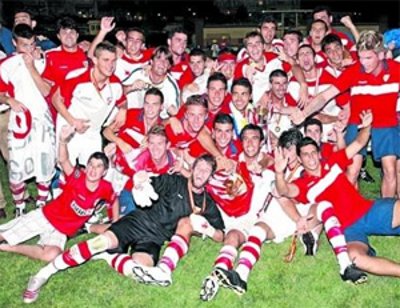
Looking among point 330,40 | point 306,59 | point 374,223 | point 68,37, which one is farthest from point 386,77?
point 68,37

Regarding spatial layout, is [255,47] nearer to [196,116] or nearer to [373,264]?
[196,116]

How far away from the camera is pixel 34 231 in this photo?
5.23 meters

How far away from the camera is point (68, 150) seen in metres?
5.77

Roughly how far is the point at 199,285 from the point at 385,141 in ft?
7.41

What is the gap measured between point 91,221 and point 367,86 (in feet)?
9.30

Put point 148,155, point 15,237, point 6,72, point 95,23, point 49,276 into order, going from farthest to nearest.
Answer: point 95,23, point 6,72, point 148,155, point 15,237, point 49,276

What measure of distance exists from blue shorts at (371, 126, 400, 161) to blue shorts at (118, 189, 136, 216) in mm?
2289

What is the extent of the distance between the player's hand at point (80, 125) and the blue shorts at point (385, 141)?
263 cm

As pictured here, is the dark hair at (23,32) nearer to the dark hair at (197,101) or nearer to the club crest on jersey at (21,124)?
the club crest on jersey at (21,124)

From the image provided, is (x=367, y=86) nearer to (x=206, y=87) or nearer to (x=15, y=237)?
(x=206, y=87)

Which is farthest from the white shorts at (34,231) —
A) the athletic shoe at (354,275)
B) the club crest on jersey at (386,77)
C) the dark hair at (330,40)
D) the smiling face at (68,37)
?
the dark hair at (330,40)

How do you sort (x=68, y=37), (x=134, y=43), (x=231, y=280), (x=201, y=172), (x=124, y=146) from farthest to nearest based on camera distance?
(x=134, y=43), (x=68, y=37), (x=124, y=146), (x=201, y=172), (x=231, y=280)

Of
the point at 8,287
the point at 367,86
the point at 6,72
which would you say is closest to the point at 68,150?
the point at 6,72

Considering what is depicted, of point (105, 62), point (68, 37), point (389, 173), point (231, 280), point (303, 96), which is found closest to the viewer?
point (231, 280)
